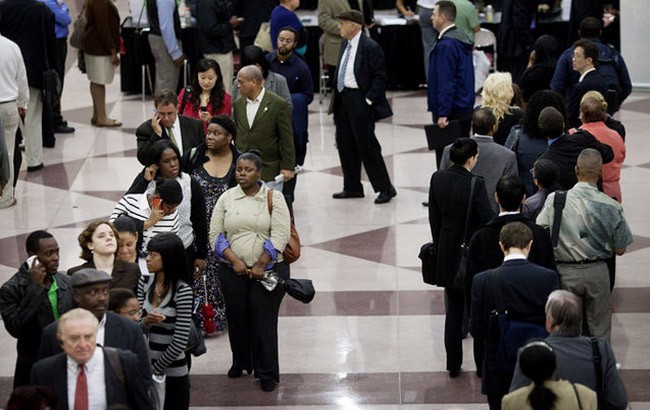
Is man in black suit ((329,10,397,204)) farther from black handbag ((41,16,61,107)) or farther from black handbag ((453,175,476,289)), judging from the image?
black handbag ((453,175,476,289))

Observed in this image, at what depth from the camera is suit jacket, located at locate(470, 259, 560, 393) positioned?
21.9 feet

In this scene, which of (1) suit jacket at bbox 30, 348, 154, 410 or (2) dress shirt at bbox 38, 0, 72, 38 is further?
(2) dress shirt at bbox 38, 0, 72, 38

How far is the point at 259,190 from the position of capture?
7.98 meters

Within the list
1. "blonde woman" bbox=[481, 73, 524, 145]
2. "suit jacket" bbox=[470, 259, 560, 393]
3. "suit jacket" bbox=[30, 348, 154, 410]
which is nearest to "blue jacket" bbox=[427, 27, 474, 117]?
"blonde woman" bbox=[481, 73, 524, 145]

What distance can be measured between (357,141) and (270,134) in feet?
7.45

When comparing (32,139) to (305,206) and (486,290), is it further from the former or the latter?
(486,290)

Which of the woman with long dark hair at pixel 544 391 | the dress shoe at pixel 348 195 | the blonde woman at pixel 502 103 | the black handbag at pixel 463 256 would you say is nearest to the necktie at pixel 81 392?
the woman with long dark hair at pixel 544 391

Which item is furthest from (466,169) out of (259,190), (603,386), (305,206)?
(305,206)

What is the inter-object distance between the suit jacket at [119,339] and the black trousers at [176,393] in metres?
0.88

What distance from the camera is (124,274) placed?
279 inches

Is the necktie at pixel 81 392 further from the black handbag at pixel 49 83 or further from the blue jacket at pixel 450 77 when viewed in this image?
the black handbag at pixel 49 83

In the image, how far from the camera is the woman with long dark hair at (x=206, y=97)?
33.1 ft

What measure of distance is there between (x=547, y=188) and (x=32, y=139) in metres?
6.78

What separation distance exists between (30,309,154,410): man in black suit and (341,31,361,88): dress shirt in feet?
21.1
